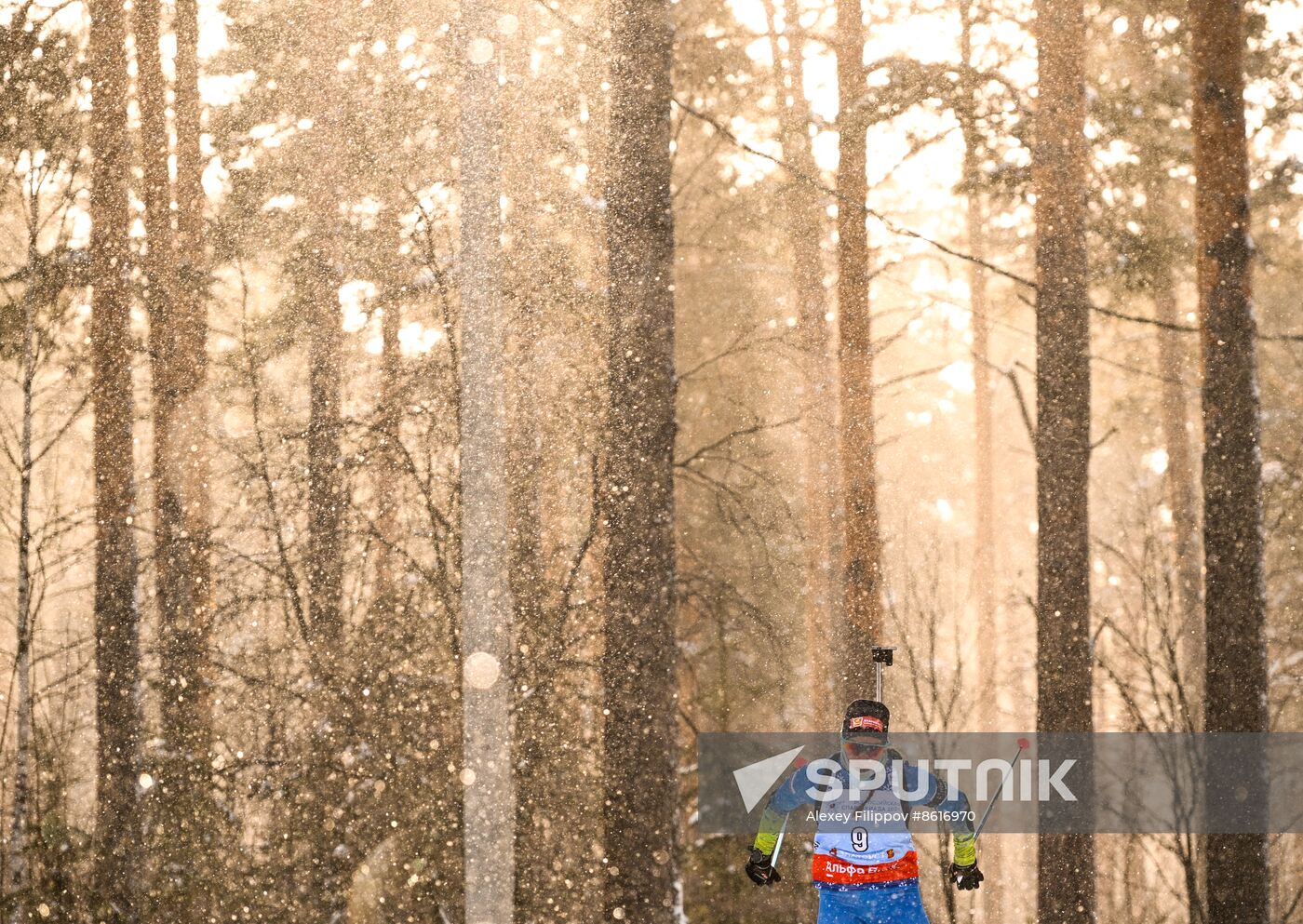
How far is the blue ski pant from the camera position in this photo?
4348mm

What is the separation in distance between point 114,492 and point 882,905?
6071 millimetres

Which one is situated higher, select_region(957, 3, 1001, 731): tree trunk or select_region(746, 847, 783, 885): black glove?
select_region(957, 3, 1001, 731): tree trunk

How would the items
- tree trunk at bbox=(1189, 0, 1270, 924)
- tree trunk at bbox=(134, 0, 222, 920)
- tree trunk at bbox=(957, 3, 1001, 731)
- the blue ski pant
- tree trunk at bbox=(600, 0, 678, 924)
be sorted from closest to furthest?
the blue ski pant < tree trunk at bbox=(600, 0, 678, 924) < tree trunk at bbox=(1189, 0, 1270, 924) < tree trunk at bbox=(134, 0, 222, 920) < tree trunk at bbox=(957, 3, 1001, 731)

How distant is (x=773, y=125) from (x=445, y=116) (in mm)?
2893

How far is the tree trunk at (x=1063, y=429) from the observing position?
5.88m

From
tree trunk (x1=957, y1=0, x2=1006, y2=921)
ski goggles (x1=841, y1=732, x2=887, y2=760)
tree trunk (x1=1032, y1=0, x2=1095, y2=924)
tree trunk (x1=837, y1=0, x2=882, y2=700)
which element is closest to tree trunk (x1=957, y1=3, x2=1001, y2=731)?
tree trunk (x1=957, y1=0, x2=1006, y2=921)

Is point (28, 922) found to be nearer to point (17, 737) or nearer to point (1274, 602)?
point (17, 737)

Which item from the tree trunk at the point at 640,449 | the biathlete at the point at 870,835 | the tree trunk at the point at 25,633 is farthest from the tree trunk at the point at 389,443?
the biathlete at the point at 870,835

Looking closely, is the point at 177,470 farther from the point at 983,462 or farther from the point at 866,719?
the point at 983,462

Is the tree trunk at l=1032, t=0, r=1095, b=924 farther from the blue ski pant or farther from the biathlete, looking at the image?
the blue ski pant

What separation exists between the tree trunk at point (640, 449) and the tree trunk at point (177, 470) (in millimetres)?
3587

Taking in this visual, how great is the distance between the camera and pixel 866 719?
443cm

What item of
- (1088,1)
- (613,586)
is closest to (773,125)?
(1088,1)

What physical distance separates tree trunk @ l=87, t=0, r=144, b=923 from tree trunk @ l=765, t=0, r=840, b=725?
5.30 metres
